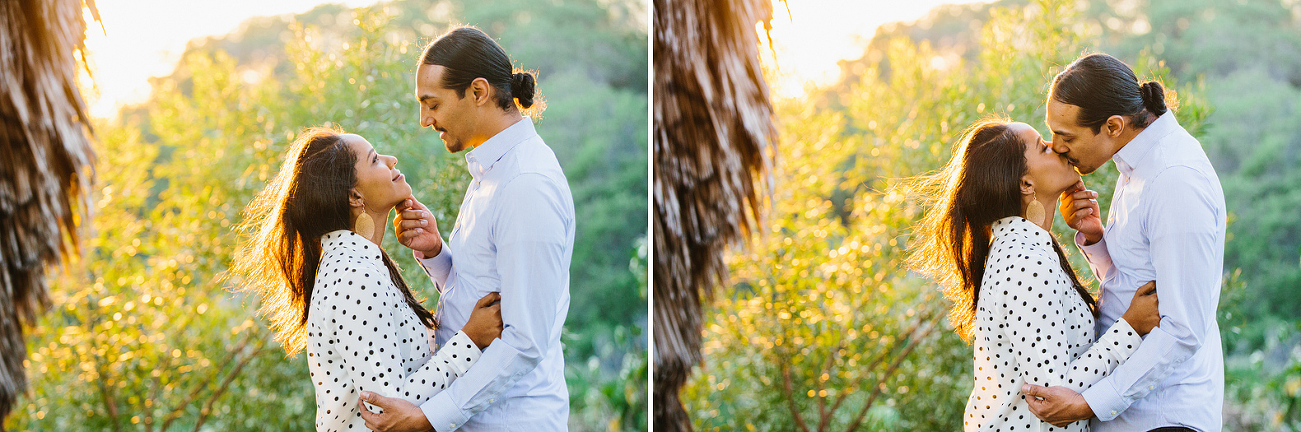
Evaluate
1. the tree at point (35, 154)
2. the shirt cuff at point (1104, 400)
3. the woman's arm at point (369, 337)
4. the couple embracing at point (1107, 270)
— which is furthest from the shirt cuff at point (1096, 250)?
the tree at point (35, 154)

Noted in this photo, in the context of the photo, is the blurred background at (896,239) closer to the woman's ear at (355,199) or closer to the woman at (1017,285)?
the woman at (1017,285)

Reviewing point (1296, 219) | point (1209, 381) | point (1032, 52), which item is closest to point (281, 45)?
point (1032, 52)

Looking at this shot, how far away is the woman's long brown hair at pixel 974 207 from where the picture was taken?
1741mm

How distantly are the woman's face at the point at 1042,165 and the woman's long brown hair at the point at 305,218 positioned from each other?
149 cm

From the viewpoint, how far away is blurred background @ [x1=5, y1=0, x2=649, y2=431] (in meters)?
3.53

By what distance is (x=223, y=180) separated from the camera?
3.94 metres

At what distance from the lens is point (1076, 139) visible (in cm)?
175

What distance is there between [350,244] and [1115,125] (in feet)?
5.85

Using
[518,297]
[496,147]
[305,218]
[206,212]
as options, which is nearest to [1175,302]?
[518,297]

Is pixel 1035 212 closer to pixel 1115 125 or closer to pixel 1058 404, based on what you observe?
pixel 1115 125

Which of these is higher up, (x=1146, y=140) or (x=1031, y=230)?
(x=1146, y=140)

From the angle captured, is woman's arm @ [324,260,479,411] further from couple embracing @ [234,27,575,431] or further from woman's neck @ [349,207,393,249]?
woman's neck @ [349,207,393,249]

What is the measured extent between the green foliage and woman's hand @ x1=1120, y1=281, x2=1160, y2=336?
6.17ft

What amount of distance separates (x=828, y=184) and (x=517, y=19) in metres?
2.35
